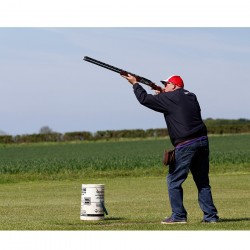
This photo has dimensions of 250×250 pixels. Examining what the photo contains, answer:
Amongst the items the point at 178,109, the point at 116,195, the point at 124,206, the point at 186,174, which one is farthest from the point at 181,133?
the point at 116,195

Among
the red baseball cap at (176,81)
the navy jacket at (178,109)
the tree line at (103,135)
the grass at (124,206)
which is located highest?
the tree line at (103,135)

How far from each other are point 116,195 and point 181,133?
9721mm

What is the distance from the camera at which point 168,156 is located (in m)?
13.8

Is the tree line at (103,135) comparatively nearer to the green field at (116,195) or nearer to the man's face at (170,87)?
the green field at (116,195)

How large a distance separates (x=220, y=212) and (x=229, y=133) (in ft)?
224

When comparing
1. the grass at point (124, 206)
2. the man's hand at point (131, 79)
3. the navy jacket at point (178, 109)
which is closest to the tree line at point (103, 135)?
the grass at point (124, 206)

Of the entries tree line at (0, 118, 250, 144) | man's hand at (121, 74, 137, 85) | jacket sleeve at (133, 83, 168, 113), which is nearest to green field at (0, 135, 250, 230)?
jacket sleeve at (133, 83, 168, 113)

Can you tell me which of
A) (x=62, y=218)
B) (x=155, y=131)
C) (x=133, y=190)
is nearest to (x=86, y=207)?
(x=62, y=218)

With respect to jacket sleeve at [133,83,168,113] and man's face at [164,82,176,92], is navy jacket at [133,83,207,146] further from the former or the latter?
man's face at [164,82,176,92]

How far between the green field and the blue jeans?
31cm

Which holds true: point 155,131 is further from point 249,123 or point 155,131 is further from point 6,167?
point 6,167

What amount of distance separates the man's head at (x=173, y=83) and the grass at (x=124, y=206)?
2.24 m

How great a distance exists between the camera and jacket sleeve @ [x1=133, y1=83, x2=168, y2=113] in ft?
44.7

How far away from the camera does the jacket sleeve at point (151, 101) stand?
1362 cm
